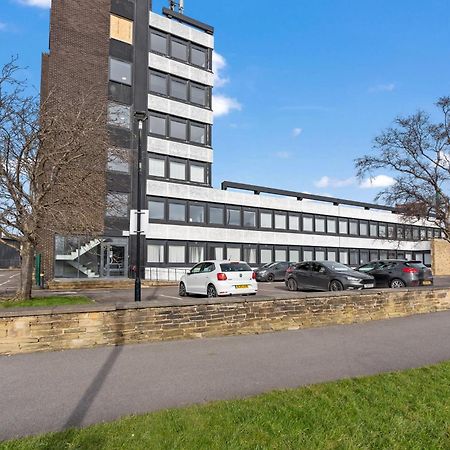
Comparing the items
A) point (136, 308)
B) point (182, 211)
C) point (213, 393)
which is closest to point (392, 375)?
point (213, 393)

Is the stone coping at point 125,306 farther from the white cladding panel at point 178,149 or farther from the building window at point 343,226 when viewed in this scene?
the building window at point 343,226

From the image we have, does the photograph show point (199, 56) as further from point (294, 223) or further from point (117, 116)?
point (117, 116)

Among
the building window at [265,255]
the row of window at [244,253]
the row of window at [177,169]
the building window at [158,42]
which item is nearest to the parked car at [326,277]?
the row of window at [244,253]

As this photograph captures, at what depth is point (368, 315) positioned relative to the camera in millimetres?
11516

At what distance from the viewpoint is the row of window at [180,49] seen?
33531 millimetres

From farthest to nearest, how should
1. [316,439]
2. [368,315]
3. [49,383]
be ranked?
[368,315] → [49,383] → [316,439]

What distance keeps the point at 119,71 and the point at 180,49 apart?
6.66 metres

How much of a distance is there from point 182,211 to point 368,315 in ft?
76.0

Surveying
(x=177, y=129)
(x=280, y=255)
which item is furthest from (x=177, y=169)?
(x=280, y=255)

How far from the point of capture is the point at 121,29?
1229 inches

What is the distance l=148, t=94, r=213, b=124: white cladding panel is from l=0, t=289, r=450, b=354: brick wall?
25.1m

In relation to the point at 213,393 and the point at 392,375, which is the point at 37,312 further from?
the point at 392,375

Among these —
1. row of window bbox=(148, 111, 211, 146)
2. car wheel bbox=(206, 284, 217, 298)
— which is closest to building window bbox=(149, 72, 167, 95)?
row of window bbox=(148, 111, 211, 146)

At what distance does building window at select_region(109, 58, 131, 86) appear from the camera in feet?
99.5
